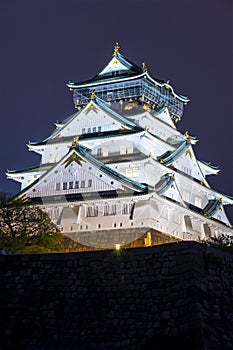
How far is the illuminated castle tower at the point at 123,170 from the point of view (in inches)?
1460

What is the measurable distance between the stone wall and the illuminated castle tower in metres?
18.1

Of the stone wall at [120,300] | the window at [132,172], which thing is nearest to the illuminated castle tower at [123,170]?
the window at [132,172]

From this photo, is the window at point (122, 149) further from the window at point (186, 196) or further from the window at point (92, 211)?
the window at point (92, 211)

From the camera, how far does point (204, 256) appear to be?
17312 mm

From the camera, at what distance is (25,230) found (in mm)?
28719

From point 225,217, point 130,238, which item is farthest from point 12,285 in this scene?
point 225,217

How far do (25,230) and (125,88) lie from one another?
22.4 metres

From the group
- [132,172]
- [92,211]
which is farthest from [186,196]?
[92,211]

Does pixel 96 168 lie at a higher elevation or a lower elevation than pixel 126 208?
higher

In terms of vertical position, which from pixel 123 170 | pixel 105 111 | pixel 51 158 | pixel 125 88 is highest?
pixel 125 88

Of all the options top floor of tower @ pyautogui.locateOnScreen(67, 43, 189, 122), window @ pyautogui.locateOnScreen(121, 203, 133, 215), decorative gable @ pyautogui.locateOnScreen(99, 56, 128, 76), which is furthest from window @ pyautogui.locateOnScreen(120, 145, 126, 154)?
decorative gable @ pyautogui.locateOnScreen(99, 56, 128, 76)

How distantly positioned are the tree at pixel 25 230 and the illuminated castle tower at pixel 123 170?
5817mm

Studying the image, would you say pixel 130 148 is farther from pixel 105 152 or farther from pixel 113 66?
pixel 113 66

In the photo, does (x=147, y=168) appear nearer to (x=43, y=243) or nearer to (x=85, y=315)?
(x=43, y=243)
